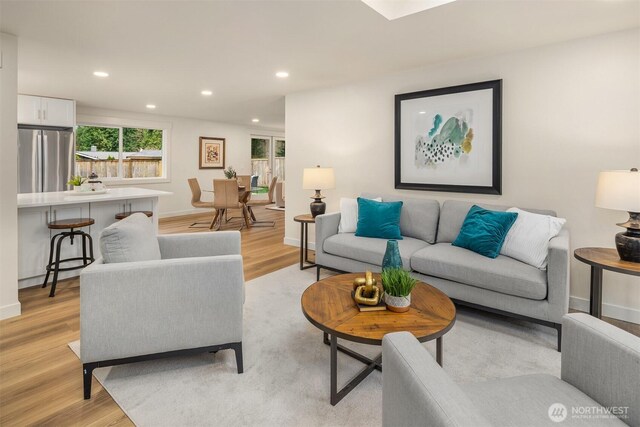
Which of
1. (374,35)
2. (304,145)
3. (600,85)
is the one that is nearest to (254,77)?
(304,145)

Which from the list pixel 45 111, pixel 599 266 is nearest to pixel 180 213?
pixel 45 111

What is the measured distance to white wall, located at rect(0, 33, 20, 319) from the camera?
8.88 ft

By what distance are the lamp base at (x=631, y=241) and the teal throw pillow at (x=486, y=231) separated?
676 mm

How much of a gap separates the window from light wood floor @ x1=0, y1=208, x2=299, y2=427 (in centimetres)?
411

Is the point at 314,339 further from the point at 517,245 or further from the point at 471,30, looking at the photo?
the point at 471,30

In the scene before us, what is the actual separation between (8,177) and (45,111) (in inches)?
132

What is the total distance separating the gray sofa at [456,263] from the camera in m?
2.34

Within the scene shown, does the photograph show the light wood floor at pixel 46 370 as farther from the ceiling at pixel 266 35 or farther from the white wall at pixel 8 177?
the ceiling at pixel 266 35

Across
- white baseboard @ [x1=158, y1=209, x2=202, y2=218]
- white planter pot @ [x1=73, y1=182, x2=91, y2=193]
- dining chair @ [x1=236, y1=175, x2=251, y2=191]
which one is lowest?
white baseboard @ [x1=158, y1=209, x2=202, y2=218]

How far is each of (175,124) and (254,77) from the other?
4.44 metres

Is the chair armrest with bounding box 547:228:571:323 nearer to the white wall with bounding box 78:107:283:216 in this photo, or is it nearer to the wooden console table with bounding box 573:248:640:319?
the wooden console table with bounding box 573:248:640:319

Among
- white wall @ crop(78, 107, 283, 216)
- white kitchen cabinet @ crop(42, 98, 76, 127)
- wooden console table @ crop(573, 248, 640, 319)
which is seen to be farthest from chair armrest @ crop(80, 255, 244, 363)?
white wall @ crop(78, 107, 283, 216)

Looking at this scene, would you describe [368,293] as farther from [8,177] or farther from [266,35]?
[8,177]

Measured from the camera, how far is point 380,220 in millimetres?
3475
